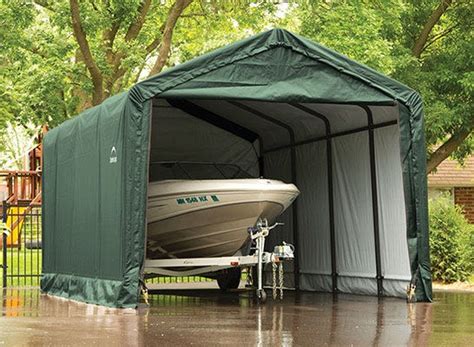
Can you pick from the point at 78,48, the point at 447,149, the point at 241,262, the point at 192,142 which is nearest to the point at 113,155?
the point at 241,262

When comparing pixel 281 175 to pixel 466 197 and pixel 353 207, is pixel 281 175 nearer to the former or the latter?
pixel 353 207

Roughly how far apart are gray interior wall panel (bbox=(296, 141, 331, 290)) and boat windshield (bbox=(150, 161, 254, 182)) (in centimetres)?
128

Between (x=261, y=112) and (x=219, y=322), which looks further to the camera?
(x=261, y=112)

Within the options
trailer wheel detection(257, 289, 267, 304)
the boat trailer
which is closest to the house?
the boat trailer

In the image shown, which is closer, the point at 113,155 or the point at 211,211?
the point at 113,155

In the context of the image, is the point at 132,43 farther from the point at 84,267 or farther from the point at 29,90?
the point at 84,267

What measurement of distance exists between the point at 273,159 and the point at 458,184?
49.9 feet

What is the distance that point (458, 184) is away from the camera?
32594 mm

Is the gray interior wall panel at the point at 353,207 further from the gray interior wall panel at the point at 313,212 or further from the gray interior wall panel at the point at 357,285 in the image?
the gray interior wall panel at the point at 313,212

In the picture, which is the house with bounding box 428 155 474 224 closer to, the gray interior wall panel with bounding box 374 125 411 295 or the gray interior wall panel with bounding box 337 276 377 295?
the gray interior wall panel with bounding box 337 276 377 295

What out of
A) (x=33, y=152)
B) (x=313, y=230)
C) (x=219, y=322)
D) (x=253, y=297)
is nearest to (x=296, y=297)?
(x=253, y=297)

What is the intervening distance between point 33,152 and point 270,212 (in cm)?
1965

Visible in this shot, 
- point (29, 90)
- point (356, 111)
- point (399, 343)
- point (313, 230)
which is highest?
point (29, 90)

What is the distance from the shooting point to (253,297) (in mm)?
16250
